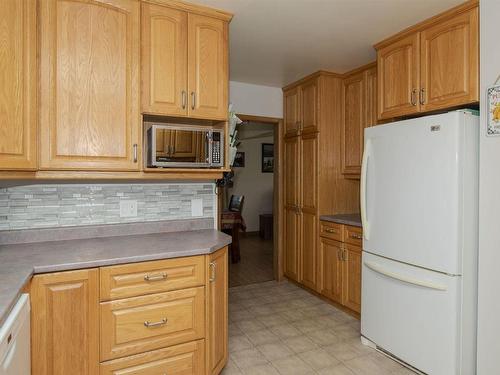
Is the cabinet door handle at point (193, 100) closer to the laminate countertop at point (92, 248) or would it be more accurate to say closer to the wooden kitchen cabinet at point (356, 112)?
the laminate countertop at point (92, 248)

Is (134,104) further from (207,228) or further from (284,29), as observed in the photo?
(284,29)

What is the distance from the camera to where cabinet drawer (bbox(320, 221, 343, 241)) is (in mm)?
3043

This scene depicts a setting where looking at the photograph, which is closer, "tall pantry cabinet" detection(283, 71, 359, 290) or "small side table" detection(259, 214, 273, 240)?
"tall pantry cabinet" detection(283, 71, 359, 290)

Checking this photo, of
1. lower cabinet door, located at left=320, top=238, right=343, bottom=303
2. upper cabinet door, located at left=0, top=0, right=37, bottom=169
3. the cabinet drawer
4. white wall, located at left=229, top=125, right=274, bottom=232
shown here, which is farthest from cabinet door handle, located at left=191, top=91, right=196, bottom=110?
white wall, located at left=229, top=125, right=274, bottom=232

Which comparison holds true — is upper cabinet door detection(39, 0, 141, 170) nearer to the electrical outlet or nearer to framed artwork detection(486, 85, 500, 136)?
the electrical outlet

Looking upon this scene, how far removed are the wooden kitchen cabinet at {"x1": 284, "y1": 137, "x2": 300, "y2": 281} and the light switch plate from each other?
1.52m

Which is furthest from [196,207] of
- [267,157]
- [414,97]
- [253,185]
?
[267,157]

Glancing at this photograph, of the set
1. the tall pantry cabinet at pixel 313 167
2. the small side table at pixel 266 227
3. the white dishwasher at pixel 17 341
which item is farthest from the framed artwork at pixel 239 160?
the white dishwasher at pixel 17 341

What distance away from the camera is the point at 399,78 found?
7.96 feet

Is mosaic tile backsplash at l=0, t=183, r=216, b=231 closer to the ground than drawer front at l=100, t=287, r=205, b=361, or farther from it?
farther from it

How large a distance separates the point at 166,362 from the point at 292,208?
2.38m

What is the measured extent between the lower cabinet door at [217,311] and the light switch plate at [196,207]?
0.50 m

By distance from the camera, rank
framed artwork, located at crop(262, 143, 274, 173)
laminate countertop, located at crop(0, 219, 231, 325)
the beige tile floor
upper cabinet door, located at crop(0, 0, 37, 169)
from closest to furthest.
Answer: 1. laminate countertop, located at crop(0, 219, 231, 325)
2. upper cabinet door, located at crop(0, 0, 37, 169)
3. the beige tile floor
4. framed artwork, located at crop(262, 143, 274, 173)

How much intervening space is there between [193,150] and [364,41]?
5.42 feet
